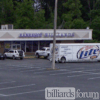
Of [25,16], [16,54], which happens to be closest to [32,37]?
[16,54]

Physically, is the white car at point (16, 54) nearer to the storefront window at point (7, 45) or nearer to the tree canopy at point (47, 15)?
the storefront window at point (7, 45)

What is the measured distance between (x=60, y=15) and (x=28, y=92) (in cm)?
7295

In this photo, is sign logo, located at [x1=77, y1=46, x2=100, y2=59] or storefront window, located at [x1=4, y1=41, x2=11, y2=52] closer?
sign logo, located at [x1=77, y1=46, x2=100, y2=59]

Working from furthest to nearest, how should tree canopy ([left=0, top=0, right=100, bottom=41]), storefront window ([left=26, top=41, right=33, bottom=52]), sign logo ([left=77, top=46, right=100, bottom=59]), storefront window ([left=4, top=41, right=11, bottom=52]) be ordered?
1. tree canopy ([left=0, top=0, right=100, bottom=41])
2. storefront window ([left=26, top=41, right=33, bottom=52])
3. storefront window ([left=4, top=41, right=11, bottom=52])
4. sign logo ([left=77, top=46, right=100, bottom=59])

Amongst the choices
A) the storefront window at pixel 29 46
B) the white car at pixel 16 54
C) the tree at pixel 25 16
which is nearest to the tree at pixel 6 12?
the tree at pixel 25 16

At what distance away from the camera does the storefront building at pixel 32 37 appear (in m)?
49.5

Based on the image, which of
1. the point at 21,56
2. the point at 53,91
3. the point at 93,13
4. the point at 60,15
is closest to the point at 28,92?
the point at 53,91

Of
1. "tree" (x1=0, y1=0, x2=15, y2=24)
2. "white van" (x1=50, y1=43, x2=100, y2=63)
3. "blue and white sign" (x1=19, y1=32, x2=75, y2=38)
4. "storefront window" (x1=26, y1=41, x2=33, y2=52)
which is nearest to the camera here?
"white van" (x1=50, y1=43, x2=100, y2=63)

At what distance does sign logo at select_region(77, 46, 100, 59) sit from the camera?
Result: 36469mm

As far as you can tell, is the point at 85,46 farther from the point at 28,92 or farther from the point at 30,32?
the point at 28,92

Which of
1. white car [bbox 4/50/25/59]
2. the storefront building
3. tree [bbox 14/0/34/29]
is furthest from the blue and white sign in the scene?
tree [bbox 14/0/34/29]

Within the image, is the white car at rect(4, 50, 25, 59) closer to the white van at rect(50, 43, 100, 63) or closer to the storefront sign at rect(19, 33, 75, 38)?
the storefront sign at rect(19, 33, 75, 38)

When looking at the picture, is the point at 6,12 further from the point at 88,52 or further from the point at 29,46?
the point at 88,52

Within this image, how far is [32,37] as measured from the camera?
50594 millimetres
